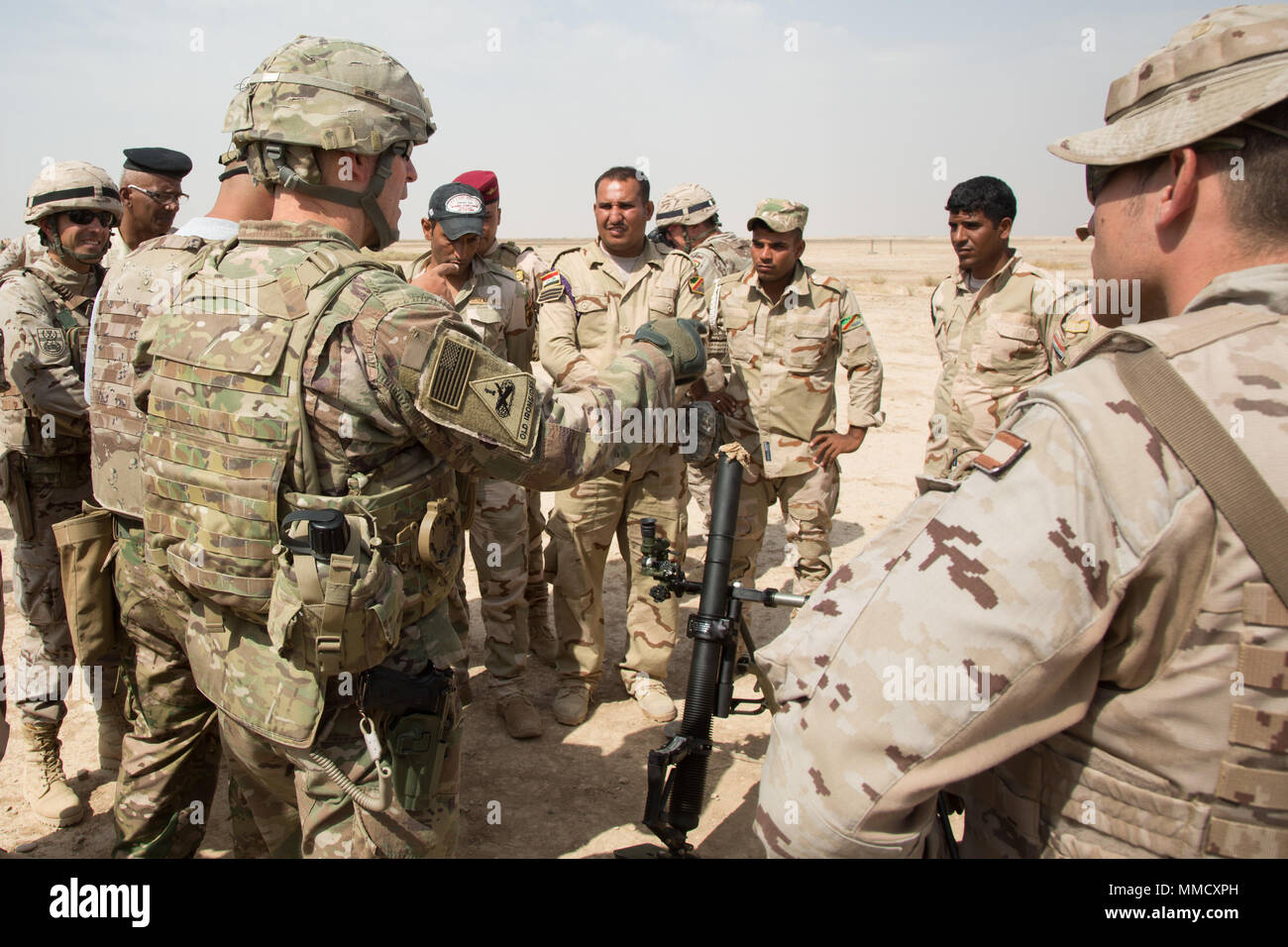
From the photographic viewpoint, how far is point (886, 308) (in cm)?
2264

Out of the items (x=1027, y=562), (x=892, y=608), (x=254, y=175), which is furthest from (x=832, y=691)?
(x=254, y=175)

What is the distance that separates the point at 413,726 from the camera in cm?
235

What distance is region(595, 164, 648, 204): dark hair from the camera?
5.10 metres

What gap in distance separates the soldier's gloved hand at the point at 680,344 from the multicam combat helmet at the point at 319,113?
0.87m

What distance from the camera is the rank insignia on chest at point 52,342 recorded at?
3.96m

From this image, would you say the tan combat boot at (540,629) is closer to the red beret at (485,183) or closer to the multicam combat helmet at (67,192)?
the red beret at (485,183)

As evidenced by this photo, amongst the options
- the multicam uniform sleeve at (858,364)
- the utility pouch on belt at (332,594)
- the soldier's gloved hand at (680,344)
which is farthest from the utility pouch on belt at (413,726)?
the multicam uniform sleeve at (858,364)

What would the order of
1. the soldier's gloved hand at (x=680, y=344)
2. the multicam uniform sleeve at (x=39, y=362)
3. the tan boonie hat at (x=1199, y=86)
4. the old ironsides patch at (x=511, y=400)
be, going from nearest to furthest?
the tan boonie hat at (x=1199, y=86) → the old ironsides patch at (x=511, y=400) → the soldier's gloved hand at (x=680, y=344) → the multicam uniform sleeve at (x=39, y=362)

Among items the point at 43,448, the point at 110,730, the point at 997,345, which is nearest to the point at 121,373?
the point at 43,448

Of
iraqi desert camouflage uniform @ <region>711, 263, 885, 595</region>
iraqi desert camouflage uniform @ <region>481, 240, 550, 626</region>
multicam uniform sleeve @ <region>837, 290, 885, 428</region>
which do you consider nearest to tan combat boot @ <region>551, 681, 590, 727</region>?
iraqi desert camouflage uniform @ <region>481, 240, 550, 626</region>

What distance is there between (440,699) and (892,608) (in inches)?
62.9

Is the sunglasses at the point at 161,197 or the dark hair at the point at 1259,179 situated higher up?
the sunglasses at the point at 161,197

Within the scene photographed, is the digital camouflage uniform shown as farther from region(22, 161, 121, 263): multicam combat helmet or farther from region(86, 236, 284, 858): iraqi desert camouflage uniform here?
region(22, 161, 121, 263): multicam combat helmet

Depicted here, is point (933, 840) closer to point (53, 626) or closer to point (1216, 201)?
point (1216, 201)
